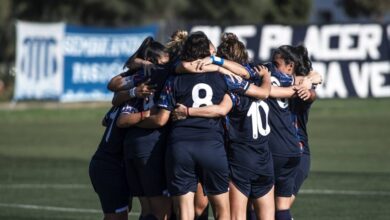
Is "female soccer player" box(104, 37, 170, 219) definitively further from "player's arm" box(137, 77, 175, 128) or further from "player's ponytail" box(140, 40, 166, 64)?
"player's arm" box(137, 77, 175, 128)

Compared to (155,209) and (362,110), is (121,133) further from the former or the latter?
(362,110)

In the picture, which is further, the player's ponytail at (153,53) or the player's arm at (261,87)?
the player's ponytail at (153,53)

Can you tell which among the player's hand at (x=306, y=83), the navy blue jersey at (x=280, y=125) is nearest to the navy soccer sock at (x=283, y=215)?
the navy blue jersey at (x=280, y=125)

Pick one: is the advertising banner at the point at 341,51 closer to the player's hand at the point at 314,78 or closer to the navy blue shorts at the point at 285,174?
the player's hand at the point at 314,78

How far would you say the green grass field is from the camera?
13.8 meters

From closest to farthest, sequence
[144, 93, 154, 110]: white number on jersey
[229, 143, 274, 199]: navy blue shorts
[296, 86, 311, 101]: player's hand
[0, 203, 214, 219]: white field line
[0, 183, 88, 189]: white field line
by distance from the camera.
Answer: [144, 93, 154, 110]: white number on jersey, [229, 143, 274, 199]: navy blue shorts, [296, 86, 311, 101]: player's hand, [0, 203, 214, 219]: white field line, [0, 183, 88, 189]: white field line

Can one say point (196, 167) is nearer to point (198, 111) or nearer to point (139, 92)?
point (198, 111)

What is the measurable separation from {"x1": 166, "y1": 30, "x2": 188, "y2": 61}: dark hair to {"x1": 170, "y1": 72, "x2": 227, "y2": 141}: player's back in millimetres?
418

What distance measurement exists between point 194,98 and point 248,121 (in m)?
0.72

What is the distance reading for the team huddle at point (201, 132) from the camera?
30.5ft

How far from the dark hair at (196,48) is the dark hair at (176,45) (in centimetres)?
34

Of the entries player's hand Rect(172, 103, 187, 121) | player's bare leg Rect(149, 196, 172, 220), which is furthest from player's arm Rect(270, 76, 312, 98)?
player's bare leg Rect(149, 196, 172, 220)

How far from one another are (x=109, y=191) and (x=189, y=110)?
1229 millimetres

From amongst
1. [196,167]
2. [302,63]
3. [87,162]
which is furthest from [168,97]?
[87,162]
